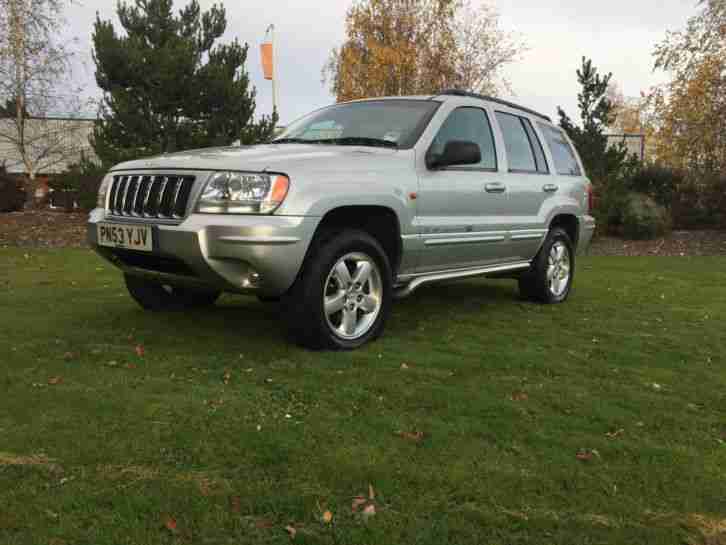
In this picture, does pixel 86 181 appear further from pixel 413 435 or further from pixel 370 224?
pixel 413 435

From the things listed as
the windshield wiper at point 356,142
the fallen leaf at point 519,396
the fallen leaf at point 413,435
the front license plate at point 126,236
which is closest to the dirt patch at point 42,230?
the front license plate at point 126,236

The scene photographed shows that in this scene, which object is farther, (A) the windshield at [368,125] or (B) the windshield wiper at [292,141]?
(B) the windshield wiper at [292,141]

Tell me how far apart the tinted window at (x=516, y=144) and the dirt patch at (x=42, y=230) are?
30.9ft

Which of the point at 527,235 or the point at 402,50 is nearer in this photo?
the point at 527,235

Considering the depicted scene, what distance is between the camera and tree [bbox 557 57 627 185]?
53.1ft

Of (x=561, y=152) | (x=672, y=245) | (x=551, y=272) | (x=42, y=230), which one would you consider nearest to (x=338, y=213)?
(x=551, y=272)

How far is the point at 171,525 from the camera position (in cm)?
200

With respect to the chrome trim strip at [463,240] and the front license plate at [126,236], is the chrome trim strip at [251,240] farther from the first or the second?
the chrome trim strip at [463,240]

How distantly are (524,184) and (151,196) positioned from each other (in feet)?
10.8

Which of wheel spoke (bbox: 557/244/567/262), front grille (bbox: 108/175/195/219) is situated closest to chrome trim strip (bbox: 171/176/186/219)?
front grille (bbox: 108/175/195/219)

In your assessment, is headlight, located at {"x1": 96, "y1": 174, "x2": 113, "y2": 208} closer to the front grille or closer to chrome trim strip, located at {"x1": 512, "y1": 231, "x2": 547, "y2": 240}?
the front grille

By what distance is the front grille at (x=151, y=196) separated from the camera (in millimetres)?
3828

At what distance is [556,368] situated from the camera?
3.96m

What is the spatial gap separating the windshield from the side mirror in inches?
9.0
